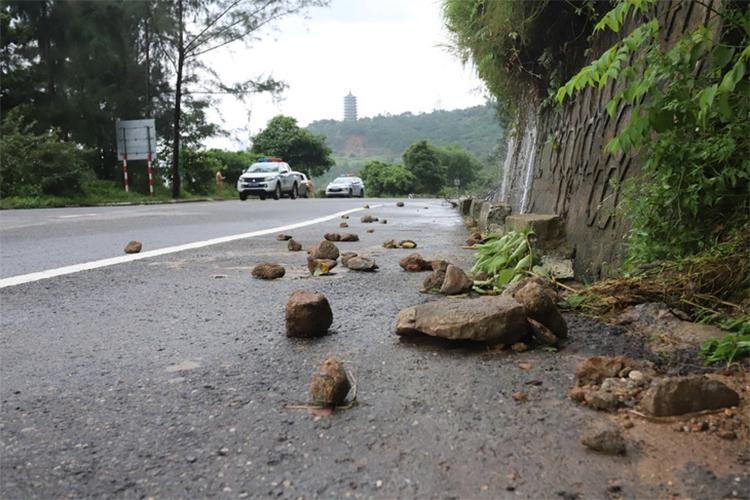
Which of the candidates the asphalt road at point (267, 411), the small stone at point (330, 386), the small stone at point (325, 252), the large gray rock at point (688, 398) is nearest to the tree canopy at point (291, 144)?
the small stone at point (325, 252)

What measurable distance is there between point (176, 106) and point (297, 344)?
74.5 ft

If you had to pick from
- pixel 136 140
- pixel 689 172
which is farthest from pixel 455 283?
pixel 136 140

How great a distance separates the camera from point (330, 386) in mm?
1459

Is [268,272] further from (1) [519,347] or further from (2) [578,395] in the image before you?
(2) [578,395]

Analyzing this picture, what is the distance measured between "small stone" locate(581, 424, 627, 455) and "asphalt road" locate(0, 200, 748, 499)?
0.02 m

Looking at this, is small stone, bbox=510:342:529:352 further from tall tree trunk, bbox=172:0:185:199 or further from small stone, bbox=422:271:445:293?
tall tree trunk, bbox=172:0:185:199

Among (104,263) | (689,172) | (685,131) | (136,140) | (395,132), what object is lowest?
(104,263)

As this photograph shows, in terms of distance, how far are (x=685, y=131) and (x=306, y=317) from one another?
4.94ft

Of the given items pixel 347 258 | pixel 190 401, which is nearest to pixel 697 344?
pixel 190 401

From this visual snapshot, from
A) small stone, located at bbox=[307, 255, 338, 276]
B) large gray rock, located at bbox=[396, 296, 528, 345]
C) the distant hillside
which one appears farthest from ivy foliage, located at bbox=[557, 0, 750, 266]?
A: the distant hillside

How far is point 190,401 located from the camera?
1.50 metres

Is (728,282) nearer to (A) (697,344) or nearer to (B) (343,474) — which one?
(A) (697,344)

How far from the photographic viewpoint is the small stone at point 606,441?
120cm

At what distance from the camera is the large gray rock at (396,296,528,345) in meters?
1.87
